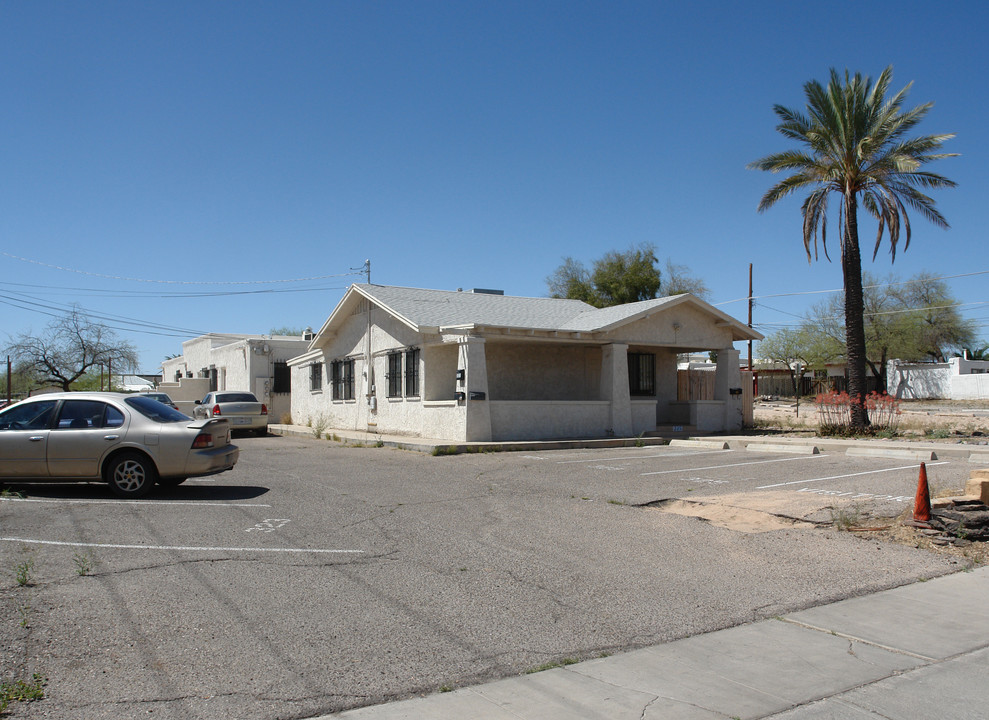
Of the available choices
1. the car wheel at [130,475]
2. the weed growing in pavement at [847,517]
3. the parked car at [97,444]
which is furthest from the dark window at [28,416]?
the weed growing in pavement at [847,517]

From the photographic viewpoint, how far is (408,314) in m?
21.1

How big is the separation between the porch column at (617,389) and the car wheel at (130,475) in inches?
541

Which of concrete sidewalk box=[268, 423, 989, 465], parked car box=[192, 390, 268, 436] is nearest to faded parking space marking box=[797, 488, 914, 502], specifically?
concrete sidewalk box=[268, 423, 989, 465]

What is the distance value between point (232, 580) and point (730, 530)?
220 inches

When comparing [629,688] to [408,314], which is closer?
[629,688]

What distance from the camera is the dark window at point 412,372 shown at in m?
21.7

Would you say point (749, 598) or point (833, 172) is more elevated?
point (833, 172)

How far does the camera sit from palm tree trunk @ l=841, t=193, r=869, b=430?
21750 millimetres

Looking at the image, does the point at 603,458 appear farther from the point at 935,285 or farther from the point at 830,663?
the point at 935,285

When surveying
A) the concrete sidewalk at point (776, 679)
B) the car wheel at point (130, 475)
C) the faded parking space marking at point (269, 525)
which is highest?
the car wheel at point (130, 475)

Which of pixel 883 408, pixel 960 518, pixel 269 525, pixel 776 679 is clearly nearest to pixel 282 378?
pixel 883 408

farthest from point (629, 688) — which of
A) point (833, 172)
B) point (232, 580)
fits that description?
point (833, 172)

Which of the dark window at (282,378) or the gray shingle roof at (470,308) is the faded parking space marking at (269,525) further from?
the dark window at (282,378)

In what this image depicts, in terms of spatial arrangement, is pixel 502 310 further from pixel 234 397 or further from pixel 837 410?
pixel 837 410
